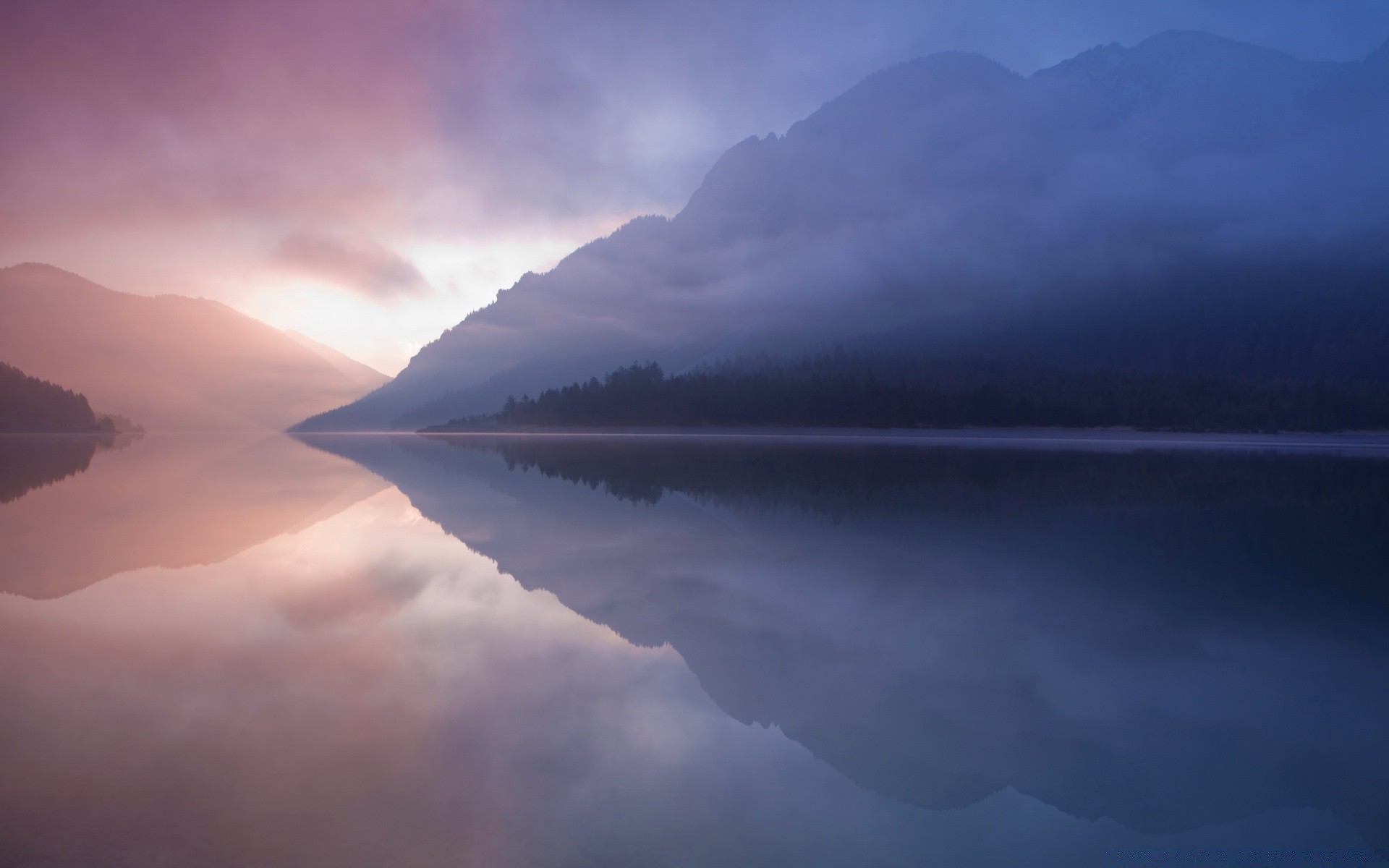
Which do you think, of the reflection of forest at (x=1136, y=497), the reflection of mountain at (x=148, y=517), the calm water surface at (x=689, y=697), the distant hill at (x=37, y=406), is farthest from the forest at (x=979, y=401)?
the calm water surface at (x=689, y=697)

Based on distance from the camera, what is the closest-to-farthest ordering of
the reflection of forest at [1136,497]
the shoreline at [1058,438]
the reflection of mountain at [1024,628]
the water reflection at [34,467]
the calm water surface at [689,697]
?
1. the calm water surface at [689,697]
2. the reflection of mountain at [1024,628]
3. the reflection of forest at [1136,497]
4. the water reflection at [34,467]
5. the shoreline at [1058,438]

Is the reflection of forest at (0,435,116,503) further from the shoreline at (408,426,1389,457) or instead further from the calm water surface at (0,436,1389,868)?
the shoreline at (408,426,1389,457)

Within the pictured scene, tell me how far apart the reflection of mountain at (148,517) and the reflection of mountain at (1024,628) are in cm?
286

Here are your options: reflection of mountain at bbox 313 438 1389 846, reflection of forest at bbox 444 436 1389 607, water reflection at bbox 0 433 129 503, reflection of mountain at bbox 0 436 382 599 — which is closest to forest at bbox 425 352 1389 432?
reflection of forest at bbox 444 436 1389 607

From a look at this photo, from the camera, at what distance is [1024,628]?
6141mm

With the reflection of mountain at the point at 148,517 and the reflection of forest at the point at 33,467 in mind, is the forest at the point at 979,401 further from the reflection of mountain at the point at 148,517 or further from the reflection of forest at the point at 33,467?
the reflection of mountain at the point at 148,517

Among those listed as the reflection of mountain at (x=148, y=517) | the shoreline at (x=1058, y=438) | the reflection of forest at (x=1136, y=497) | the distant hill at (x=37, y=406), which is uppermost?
the distant hill at (x=37, y=406)

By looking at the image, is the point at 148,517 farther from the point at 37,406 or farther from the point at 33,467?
the point at 37,406

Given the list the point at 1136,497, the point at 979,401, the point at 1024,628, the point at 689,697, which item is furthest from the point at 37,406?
the point at 1024,628

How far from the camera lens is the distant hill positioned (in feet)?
244

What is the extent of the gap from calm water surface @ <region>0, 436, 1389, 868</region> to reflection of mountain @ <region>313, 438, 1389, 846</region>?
3 cm

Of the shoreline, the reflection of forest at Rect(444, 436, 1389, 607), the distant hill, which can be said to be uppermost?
the distant hill

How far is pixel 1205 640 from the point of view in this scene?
5941 millimetres

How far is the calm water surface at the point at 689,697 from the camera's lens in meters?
3.30
